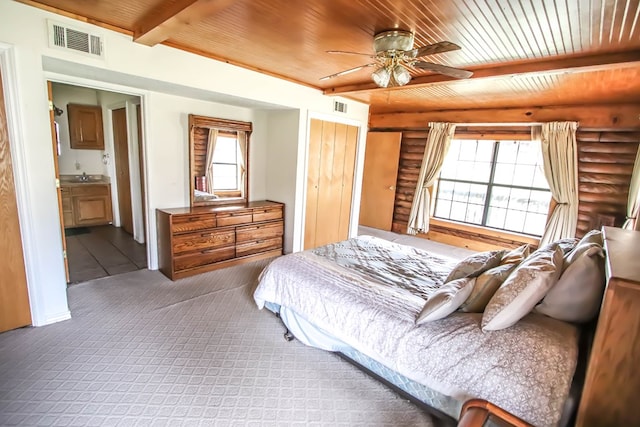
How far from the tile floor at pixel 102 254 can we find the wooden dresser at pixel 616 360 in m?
4.12

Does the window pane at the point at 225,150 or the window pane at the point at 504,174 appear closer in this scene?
the window pane at the point at 225,150

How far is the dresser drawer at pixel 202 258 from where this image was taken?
11.3 ft

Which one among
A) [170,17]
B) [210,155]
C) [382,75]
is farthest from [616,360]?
[210,155]

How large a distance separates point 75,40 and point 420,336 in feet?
10.6

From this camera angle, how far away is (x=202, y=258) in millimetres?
3652

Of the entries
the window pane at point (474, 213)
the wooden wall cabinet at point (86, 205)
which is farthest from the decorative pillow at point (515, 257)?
the wooden wall cabinet at point (86, 205)

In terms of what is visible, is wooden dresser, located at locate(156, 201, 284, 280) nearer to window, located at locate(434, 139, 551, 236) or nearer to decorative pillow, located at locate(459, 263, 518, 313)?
decorative pillow, located at locate(459, 263, 518, 313)

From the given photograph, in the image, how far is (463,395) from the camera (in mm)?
1541

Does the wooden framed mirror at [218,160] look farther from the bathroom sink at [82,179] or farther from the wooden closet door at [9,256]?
the bathroom sink at [82,179]

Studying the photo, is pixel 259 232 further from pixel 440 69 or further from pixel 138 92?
pixel 440 69

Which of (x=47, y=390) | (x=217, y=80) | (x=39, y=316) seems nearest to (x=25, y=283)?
(x=39, y=316)

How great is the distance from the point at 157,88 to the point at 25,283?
2127mm

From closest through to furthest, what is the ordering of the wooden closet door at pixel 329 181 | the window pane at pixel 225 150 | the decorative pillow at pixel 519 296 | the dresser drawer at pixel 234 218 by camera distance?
the decorative pillow at pixel 519 296
the dresser drawer at pixel 234 218
the window pane at pixel 225 150
the wooden closet door at pixel 329 181

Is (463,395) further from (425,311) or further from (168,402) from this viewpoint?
(168,402)
